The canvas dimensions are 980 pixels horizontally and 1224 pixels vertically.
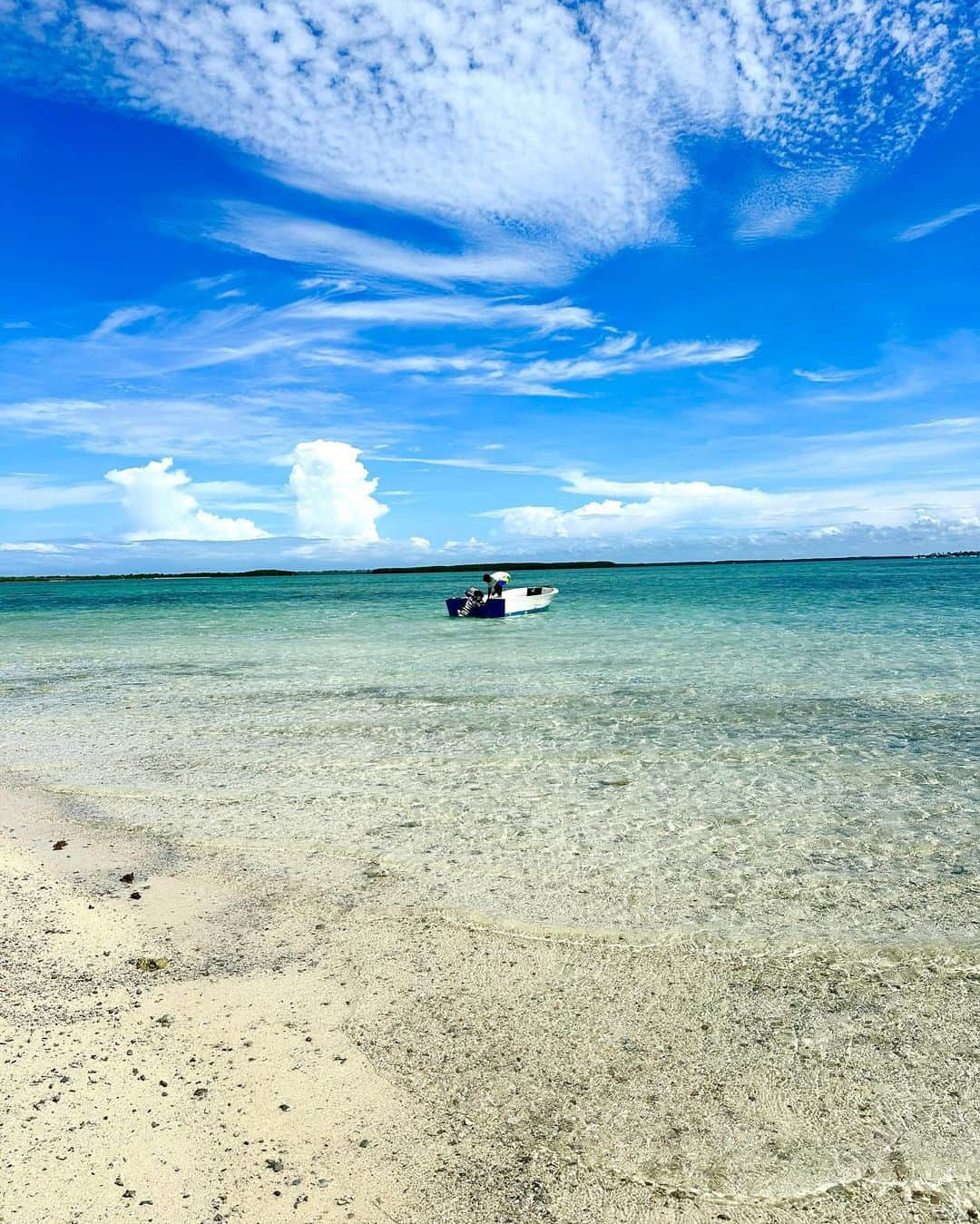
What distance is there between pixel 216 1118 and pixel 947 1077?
431 cm

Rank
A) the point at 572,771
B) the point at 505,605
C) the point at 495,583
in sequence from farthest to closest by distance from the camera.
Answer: the point at 495,583
the point at 505,605
the point at 572,771

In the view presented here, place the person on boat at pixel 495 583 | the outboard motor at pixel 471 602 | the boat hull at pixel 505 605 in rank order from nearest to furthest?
the boat hull at pixel 505 605 → the person on boat at pixel 495 583 → the outboard motor at pixel 471 602

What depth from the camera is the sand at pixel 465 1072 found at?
12.9 ft

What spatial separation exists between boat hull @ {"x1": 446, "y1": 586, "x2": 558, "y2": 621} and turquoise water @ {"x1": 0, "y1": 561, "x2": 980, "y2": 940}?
54.1ft

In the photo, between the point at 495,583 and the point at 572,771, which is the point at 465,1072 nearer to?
the point at 572,771

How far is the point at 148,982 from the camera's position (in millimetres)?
5855

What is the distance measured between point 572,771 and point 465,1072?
297 inches

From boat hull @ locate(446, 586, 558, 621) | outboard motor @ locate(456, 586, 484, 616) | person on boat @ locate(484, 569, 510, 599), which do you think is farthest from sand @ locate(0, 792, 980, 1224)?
outboard motor @ locate(456, 586, 484, 616)

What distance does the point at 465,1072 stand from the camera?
4844 millimetres

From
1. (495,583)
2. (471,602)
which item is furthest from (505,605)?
(471,602)

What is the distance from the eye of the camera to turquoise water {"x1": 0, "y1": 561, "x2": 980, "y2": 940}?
25.5ft

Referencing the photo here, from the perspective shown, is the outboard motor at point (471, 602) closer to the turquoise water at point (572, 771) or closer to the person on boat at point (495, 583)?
the person on boat at point (495, 583)

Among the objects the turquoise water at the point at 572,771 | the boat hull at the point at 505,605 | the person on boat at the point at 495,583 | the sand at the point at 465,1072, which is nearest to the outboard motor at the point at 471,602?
the boat hull at the point at 505,605

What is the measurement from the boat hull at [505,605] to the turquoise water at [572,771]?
54.1 ft
